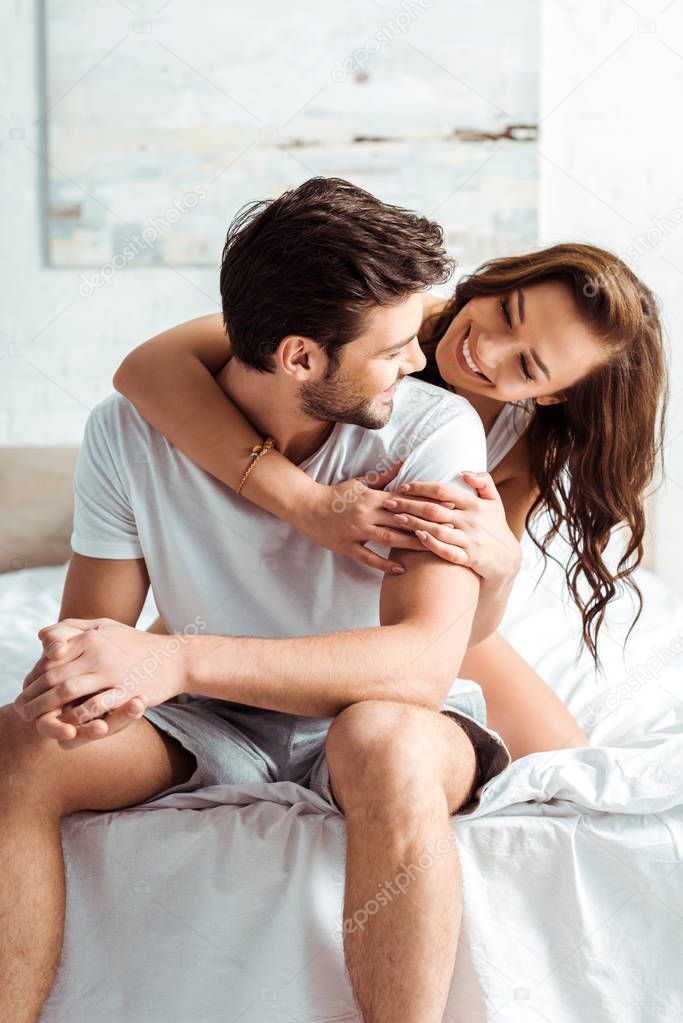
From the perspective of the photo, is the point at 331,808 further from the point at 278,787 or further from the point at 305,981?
the point at 305,981

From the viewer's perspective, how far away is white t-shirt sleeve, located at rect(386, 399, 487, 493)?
1.25m

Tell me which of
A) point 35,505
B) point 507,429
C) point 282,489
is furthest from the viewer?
point 35,505

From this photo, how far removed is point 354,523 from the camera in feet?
3.88

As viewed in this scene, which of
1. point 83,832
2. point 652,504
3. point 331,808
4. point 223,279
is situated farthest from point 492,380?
point 652,504

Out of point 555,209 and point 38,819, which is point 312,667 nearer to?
point 38,819

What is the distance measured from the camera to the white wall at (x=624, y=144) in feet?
8.38

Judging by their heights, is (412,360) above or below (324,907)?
above

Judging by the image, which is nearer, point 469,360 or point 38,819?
point 38,819

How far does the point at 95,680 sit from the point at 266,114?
189 cm

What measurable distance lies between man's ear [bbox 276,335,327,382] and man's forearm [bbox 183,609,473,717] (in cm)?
32

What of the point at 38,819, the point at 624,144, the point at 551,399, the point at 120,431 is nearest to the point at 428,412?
the point at 551,399

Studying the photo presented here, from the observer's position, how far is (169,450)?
4.35 feet

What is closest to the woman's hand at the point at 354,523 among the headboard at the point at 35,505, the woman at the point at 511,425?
the woman at the point at 511,425

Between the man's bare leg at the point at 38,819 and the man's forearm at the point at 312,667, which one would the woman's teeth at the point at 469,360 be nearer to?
the man's forearm at the point at 312,667
